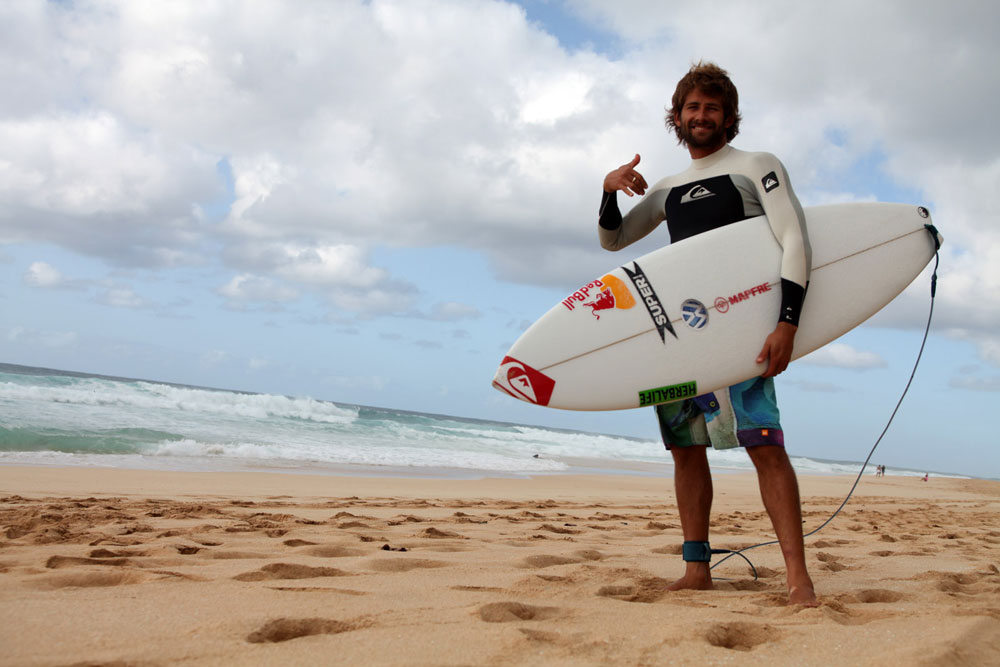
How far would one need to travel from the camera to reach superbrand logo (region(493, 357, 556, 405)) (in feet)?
8.38

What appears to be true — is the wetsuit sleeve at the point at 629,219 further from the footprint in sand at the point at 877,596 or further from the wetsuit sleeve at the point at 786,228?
the footprint in sand at the point at 877,596

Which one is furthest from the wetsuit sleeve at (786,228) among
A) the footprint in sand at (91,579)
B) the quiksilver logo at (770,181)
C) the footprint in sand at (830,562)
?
the footprint in sand at (91,579)

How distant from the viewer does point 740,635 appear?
5.12ft

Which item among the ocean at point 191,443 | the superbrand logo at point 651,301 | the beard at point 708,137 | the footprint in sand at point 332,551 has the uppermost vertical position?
the beard at point 708,137

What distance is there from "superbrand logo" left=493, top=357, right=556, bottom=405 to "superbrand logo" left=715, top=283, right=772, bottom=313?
24.7 inches

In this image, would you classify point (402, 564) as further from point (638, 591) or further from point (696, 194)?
point (696, 194)

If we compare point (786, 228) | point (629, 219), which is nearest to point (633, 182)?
point (629, 219)

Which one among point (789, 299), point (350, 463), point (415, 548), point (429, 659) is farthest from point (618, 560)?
point (350, 463)

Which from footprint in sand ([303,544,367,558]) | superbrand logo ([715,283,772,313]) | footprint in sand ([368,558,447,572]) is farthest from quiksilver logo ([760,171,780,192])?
footprint in sand ([303,544,367,558])

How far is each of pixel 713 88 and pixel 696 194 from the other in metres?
0.35

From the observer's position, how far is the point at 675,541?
361 cm

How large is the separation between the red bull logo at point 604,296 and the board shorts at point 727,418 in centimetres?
40

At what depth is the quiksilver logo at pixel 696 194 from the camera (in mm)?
2438

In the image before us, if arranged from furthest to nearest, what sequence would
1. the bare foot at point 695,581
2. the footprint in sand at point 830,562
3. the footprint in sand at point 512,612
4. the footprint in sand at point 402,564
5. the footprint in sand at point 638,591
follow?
the footprint in sand at point 830,562, the footprint in sand at point 402,564, the bare foot at point 695,581, the footprint in sand at point 638,591, the footprint in sand at point 512,612
